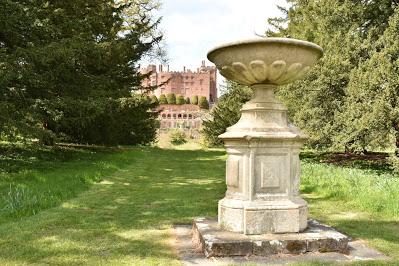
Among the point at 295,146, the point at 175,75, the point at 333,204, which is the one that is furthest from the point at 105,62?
the point at 175,75

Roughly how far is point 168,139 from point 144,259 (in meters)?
39.5

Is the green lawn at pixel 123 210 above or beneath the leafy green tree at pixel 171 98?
beneath

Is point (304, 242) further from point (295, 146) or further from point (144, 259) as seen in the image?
point (144, 259)

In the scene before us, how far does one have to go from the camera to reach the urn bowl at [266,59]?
17.3ft

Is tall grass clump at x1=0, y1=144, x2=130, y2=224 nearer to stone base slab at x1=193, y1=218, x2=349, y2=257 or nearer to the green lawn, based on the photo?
the green lawn

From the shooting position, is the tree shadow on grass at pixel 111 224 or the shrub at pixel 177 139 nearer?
the tree shadow on grass at pixel 111 224

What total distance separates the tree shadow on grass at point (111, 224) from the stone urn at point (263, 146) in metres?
1.17

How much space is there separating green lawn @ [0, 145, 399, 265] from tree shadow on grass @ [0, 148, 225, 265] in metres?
0.01

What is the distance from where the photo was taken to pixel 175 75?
4500 inches

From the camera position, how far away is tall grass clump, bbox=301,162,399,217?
25.5 ft

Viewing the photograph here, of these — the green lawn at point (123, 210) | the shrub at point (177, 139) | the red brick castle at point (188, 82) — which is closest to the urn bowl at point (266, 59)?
the green lawn at point (123, 210)

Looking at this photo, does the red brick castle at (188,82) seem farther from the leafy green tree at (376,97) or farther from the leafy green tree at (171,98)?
the leafy green tree at (376,97)

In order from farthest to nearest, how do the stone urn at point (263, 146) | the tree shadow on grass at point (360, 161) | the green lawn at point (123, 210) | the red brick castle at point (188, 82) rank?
the red brick castle at point (188, 82)
the tree shadow on grass at point (360, 161)
the stone urn at point (263, 146)
the green lawn at point (123, 210)

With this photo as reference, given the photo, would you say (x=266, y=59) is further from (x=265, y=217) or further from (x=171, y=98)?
(x=171, y=98)
